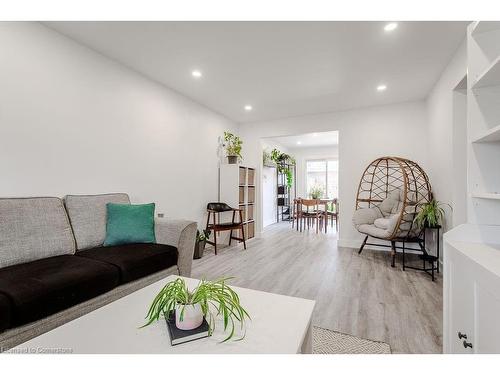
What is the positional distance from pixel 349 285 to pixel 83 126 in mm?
3170

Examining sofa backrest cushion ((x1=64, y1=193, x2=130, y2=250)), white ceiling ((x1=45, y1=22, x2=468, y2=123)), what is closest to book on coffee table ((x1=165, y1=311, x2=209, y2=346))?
sofa backrest cushion ((x1=64, y1=193, x2=130, y2=250))

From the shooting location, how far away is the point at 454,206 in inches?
105

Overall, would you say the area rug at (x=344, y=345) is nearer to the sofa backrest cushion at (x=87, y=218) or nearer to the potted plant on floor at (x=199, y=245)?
the sofa backrest cushion at (x=87, y=218)

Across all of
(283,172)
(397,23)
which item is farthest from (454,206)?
(283,172)

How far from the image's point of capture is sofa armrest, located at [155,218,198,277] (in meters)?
2.32

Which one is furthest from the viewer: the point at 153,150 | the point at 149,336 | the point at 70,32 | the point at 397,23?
the point at 153,150

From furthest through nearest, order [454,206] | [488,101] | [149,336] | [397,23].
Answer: [454,206]
[397,23]
[488,101]
[149,336]

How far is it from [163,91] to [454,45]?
3.33m

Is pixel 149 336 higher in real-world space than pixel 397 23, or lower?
lower

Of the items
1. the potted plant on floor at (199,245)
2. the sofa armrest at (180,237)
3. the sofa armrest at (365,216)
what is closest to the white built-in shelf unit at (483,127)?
the sofa armrest at (180,237)

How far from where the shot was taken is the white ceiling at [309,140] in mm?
6390

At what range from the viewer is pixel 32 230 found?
1777 mm
